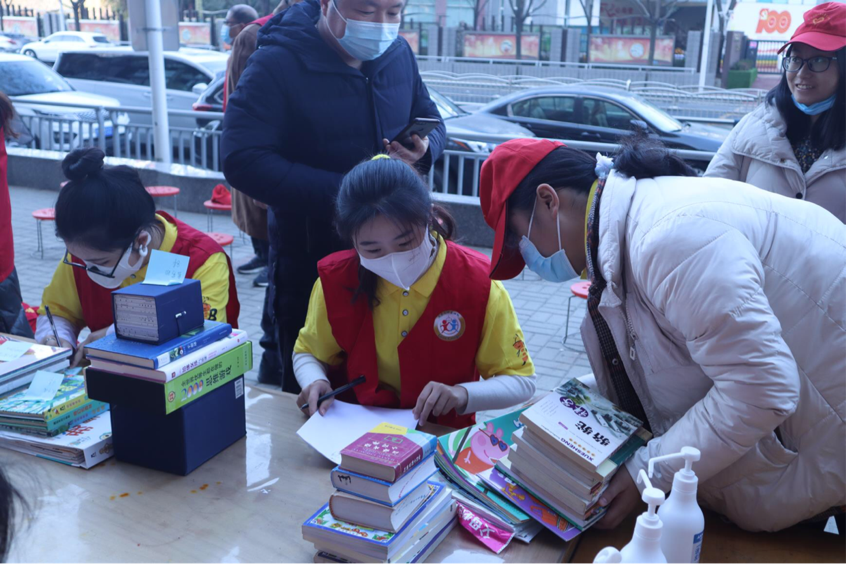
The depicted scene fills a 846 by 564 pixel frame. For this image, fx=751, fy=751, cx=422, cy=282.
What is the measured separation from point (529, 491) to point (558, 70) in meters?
21.7

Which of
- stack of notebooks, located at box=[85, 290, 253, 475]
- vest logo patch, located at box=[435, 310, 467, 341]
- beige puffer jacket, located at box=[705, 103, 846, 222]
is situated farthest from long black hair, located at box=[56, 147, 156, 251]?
beige puffer jacket, located at box=[705, 103, 846, 222]

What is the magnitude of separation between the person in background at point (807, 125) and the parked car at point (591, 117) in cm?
484

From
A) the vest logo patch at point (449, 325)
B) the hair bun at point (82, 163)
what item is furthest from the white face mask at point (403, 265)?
the hair bun at point (82, 163)

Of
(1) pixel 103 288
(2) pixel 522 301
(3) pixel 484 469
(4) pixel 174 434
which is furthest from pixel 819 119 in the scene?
(2) pixel 522 301

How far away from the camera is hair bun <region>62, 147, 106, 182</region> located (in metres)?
2.09

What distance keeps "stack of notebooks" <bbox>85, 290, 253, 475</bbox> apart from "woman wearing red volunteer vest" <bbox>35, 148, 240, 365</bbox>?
48cm

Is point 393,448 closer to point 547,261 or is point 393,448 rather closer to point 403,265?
point 547,261

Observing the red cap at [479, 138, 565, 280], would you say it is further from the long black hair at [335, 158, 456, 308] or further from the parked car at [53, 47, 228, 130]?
the parked car at [53, 47, 228, 130]

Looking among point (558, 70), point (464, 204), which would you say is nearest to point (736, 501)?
point (464, 204)

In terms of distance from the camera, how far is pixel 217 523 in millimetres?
1448

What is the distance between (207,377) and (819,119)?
6.87ft

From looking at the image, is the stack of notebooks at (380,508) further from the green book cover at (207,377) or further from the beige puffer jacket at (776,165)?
the beige puffer jacket at (776,165)

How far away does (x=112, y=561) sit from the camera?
133cm

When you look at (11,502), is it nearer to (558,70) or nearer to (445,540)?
(445,540)
